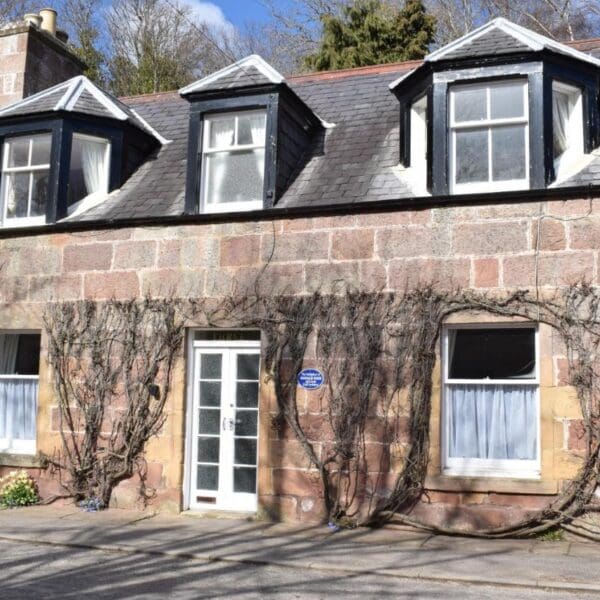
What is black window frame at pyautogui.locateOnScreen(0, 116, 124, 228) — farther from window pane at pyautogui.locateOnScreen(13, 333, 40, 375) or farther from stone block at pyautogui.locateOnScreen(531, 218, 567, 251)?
stone block at pyautogui.locateOnScreen(531, 218, 567, 251)

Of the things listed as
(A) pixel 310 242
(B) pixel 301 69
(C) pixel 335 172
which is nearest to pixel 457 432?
(A) pixel 310 242

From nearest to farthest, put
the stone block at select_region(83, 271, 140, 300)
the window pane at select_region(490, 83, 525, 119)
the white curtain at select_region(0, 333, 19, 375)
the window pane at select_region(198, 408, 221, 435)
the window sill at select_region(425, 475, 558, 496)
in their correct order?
the window sill at select_region(425, 475, 558, 496)
the window pane at select_region(490, 83, 525, 119)
the window pane at select_region(198, 408, 221, 435)
the stone block at select_region(83, 271, 140, 300)
the white curtain at select_region(0, 333, 19, 375)

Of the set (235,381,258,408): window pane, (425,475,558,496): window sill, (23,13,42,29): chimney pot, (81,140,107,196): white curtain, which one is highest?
(23,13,42,29): chimney pot

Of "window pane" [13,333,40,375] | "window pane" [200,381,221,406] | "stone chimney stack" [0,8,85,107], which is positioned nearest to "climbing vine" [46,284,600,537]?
"window pane" [200,381,221,406]

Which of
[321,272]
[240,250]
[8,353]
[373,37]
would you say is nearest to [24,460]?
[8,353]

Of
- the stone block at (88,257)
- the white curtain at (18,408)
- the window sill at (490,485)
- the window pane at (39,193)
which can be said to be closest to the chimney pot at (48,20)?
the window pane at (39,193)

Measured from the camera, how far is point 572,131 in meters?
10.1

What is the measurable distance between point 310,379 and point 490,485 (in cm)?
250

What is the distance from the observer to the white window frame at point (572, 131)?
9812mm

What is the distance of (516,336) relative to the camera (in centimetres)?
941

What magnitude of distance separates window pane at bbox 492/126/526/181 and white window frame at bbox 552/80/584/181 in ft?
1.51

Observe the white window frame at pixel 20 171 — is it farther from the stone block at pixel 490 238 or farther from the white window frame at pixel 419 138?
the stone block at pixel 490 238

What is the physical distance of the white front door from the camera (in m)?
10.4

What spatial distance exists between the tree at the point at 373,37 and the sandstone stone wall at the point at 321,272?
1313cm
